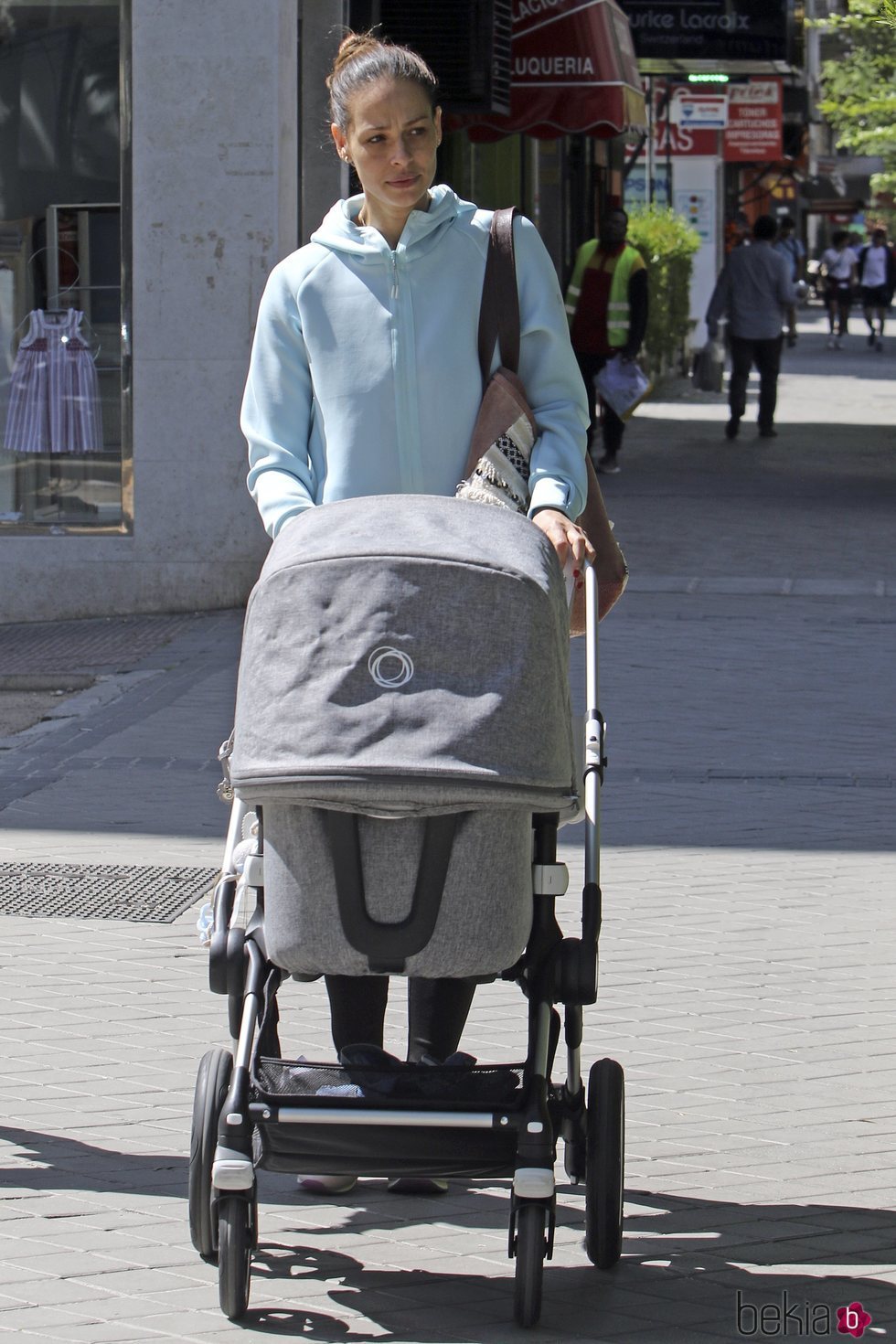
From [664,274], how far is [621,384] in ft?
27.0

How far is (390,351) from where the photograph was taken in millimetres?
3797

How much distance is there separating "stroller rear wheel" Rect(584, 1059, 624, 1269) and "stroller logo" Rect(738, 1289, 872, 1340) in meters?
0.25

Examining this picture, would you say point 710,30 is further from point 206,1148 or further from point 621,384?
point 206,1148

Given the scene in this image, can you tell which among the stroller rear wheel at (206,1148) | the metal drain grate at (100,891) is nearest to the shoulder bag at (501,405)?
the stroller rear wheel at (206,1148)

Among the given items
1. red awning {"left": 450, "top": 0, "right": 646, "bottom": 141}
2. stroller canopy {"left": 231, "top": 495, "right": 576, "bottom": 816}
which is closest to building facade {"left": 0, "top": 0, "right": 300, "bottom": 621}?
red awning {"left": 450, "top": 0, "right": 646, "bottom": 141}

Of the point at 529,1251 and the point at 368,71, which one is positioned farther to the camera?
the point at 368,71

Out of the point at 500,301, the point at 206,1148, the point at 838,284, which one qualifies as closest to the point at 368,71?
the point at 500,301

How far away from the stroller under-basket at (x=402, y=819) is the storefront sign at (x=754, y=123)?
1318 inches

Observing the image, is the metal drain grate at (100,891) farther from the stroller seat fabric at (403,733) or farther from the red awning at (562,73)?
the red awning at (562,73)

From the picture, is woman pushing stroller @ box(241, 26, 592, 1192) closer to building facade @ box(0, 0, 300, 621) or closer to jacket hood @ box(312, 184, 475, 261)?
jacket hood @ box(312, 184, 475, 261)

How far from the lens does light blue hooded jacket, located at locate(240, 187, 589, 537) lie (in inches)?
150

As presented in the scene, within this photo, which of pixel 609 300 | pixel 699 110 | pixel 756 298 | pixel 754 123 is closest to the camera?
pixel 609 300

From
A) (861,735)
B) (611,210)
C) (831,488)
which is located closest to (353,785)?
(861,735)

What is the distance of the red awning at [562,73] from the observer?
640 inches
